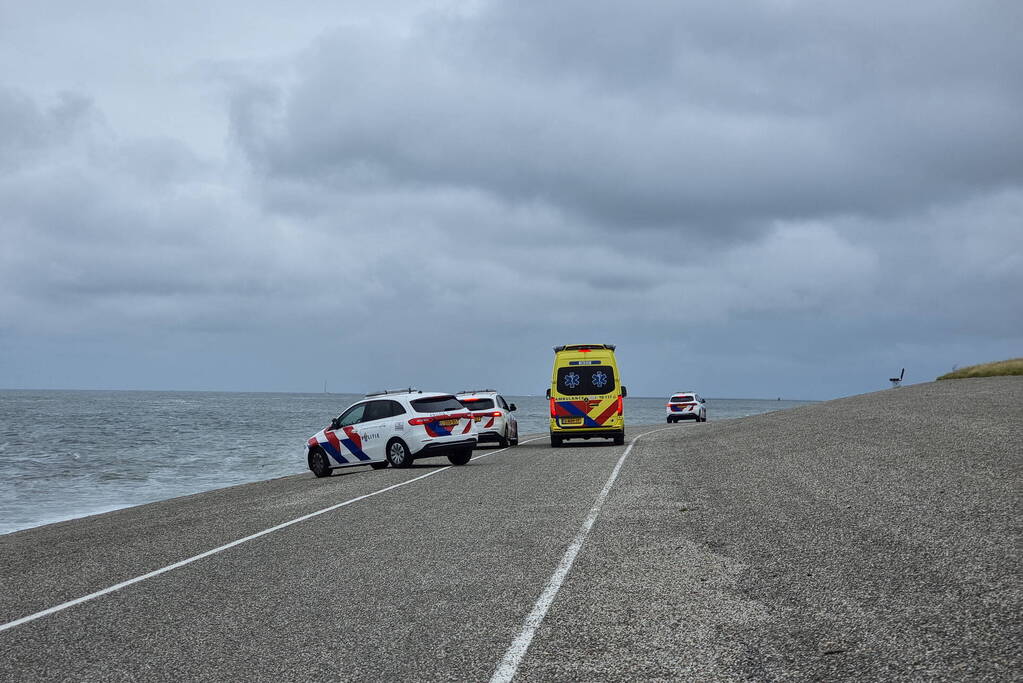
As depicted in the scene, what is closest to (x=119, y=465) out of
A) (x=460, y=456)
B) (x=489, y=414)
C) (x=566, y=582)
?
(x=489, y=414)

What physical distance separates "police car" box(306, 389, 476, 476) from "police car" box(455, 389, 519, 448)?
5.45 m

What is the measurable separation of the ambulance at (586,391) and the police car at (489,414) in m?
2.35

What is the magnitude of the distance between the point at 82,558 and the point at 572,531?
551cm

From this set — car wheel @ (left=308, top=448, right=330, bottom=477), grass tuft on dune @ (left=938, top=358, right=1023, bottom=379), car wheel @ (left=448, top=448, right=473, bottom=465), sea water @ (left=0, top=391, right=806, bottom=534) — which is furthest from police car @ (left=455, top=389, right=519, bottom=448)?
grass tuft on dune @ (left=938, top=358, right=1023, bottom=379)

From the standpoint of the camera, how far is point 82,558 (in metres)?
10.4

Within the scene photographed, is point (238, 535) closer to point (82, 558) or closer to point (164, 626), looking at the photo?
point (82, 558)

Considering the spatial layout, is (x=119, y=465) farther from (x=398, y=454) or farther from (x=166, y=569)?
(x=166, y=569)

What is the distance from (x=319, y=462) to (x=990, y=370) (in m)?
29.3

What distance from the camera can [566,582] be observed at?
24.5 ft

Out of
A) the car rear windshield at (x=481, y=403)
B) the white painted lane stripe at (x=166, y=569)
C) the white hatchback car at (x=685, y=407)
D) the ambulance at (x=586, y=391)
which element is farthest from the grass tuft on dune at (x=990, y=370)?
the white painted lane stripe at (x=166, y=569)

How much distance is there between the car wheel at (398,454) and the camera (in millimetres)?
20312

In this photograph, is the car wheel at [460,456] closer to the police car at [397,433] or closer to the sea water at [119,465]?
the police car at [397,433]

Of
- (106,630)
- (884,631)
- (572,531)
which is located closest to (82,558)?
(106,630)

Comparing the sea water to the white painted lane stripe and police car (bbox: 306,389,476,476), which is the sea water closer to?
police car (bbox: 306,389,476,476)
